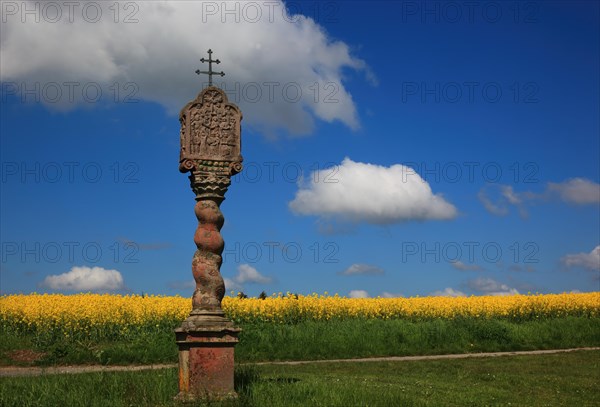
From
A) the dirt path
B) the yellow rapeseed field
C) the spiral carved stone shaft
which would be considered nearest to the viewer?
the spiral carved stone shaft

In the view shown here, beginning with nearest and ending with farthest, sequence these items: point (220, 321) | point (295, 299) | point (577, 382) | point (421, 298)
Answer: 1. point (220, 321)
2. point (577, 382)
3. point (295, 299)
4. point (421, 298)

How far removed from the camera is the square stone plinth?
9086 millimetres

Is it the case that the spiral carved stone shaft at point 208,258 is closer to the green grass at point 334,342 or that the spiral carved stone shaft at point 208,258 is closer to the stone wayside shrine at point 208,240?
the stone wayside shrine at point 208,240

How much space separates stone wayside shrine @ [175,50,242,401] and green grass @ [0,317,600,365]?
8185 mm

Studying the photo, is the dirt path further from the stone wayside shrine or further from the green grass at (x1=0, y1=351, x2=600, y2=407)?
the stone wayside shrine

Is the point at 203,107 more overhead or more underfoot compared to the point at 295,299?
more overhead

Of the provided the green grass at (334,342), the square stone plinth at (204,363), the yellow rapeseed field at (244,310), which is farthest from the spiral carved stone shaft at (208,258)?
the yellow rapeseed field at (244,310)

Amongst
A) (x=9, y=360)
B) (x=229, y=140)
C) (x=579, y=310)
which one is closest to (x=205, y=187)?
(x=229, y=140)

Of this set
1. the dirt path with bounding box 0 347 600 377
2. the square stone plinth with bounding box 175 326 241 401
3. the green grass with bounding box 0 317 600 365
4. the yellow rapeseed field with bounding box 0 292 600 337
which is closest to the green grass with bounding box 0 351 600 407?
the square stone plinth with bounding box 175 326 241 401

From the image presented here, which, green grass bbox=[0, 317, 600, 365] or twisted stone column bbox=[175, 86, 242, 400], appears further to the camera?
green grass bbox=[0, 317, 600, 365]

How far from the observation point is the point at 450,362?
1662cm

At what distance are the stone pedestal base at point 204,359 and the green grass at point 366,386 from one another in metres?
0.33

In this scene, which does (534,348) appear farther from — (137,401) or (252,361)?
(137,401)

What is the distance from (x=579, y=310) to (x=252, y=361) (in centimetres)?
1611
